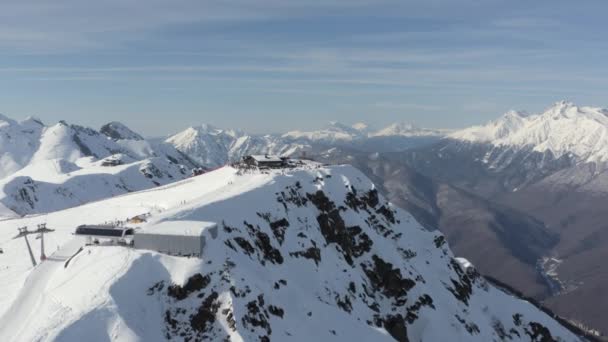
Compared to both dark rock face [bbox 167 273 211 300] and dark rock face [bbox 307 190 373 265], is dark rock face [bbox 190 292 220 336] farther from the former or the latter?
dark rock face [bbox 307 190 373 265]

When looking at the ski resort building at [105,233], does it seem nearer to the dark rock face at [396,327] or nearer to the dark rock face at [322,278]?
the dark rock face at [322,278]

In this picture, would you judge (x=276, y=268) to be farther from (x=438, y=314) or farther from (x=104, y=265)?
(x=438, y=314)

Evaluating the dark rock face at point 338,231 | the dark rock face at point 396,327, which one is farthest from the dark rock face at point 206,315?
the dark rock face at point 338,231

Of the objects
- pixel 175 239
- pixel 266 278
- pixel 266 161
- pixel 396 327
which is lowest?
pixel 396 327

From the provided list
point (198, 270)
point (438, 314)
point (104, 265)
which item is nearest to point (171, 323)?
point (198, 270)

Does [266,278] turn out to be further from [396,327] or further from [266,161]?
[266,161]

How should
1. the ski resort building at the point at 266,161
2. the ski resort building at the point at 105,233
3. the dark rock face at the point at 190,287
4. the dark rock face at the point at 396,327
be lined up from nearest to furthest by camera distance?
the dark rock face at the point at 190,287 < the ski resort building at the point at 105,233 < the dark rock face at the point at 396,327 < the ski resort building at the point at 266,161

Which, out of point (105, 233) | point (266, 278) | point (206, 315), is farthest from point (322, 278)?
point (105, 233)
